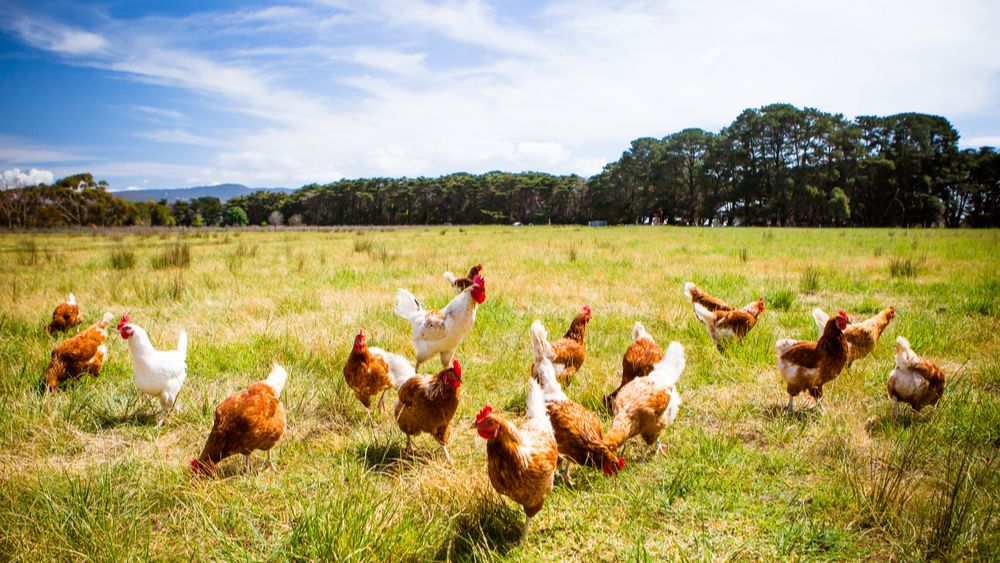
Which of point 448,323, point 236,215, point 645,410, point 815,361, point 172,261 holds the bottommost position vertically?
point 645,410

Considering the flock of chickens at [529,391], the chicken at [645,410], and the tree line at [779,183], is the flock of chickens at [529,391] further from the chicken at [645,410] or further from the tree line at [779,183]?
the tree line at [779,183]

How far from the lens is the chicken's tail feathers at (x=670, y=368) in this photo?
3.38 m

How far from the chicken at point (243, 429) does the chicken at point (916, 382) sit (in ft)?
16.0

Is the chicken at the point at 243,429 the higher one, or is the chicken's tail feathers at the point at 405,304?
the chicken's tail feathers at the point at 405,304

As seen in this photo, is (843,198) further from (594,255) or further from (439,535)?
(439,535)

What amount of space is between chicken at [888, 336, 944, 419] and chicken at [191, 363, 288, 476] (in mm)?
4891

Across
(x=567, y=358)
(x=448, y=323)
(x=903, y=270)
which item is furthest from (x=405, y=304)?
(x=903, y=270)

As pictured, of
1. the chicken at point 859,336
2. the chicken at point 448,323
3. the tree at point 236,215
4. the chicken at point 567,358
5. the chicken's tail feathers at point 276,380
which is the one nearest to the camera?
the chicken's tail feathers at point 276,380

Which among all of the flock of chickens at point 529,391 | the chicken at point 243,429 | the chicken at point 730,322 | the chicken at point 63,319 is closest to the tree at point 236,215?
the chicken at point 63,319

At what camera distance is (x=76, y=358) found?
4.14m

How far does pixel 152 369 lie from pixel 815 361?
18.5 ft

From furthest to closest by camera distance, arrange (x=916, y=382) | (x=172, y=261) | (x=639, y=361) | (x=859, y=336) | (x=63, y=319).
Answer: (x=172, y=261) → (x=63, y=319) → (x=859, y=336) → (x=639, y=361) → (x=916, y=382)

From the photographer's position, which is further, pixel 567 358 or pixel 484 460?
pixel 567 358

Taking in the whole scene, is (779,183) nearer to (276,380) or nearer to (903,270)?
(903,270)
